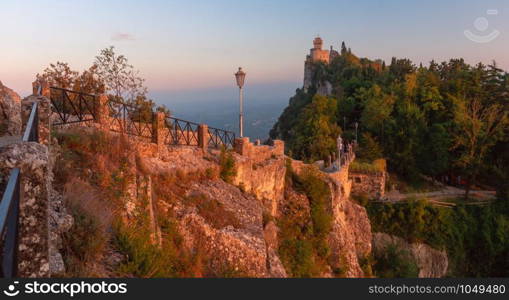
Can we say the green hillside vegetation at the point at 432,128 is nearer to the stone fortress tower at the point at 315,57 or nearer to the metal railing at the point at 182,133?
the metal railing at the point at 182,133

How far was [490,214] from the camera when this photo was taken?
2612 centimetres

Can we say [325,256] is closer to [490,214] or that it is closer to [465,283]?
[465,283]

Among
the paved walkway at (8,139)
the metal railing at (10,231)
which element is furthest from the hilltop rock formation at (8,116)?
the metal railing at (10,231)

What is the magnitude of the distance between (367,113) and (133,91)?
30.8 m

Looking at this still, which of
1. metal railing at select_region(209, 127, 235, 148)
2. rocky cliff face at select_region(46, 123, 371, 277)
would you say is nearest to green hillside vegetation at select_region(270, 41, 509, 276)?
rocky cliff face at select_region(46, 123, 371, 277)

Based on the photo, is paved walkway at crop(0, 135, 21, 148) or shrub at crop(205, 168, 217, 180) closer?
paved walkway at crop(0, 135, 21, 148)

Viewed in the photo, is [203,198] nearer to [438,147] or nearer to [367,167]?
[367,167]

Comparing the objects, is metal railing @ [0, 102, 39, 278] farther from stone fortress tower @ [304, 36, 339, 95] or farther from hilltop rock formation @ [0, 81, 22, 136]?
stone fortress tower @ [304, 36, 339, 95]

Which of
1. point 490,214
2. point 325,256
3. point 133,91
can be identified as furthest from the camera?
point 490,214

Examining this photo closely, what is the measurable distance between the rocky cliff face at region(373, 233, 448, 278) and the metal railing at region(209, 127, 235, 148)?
42.4 ft

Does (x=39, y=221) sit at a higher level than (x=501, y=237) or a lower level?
higher

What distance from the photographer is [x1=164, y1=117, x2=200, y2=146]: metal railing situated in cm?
1291

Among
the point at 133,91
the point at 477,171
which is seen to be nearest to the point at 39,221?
the point at 133,91

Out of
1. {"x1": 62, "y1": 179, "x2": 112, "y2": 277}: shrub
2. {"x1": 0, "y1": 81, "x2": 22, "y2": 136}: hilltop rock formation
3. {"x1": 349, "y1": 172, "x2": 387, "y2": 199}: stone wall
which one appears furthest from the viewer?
{"x1": 349, "y1": 172, "x2": 387, "y2": 199}: stone wall
